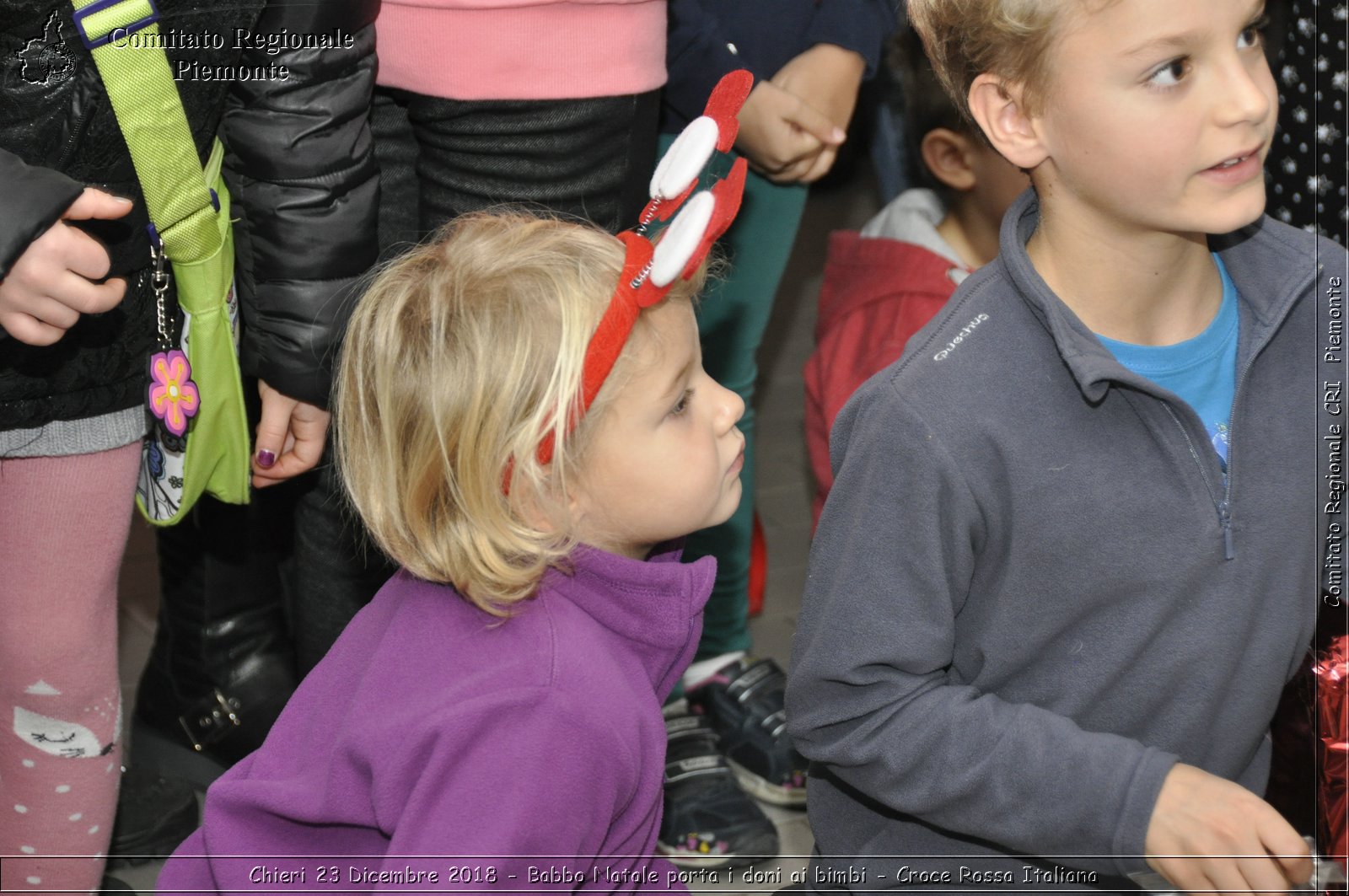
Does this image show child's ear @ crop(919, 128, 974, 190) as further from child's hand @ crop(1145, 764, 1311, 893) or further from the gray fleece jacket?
child's hand @ crop(1145, 764, 1311, 893)

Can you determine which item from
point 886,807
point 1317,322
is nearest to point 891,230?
point 1317,322

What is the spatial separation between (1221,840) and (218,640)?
162 cm

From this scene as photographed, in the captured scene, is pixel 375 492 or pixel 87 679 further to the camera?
pixel 87 679

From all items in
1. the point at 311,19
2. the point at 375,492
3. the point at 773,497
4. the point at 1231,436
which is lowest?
the point at 773,497

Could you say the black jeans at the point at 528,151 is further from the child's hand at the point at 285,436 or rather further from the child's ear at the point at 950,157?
the child's ear at the point at 950,157

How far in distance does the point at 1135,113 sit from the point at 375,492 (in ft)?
2.87

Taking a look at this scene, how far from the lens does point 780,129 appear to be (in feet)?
7.38

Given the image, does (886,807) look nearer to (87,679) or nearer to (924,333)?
(924,333)

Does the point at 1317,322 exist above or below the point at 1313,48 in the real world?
below

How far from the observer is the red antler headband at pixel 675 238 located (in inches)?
56.5

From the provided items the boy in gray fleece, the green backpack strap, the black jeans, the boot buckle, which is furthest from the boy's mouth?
the boot buckle

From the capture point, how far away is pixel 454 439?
150 centimetres

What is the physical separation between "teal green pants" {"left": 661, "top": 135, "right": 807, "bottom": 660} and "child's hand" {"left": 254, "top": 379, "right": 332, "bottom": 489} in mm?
700

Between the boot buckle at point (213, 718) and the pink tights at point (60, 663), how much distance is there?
48 centimetres
